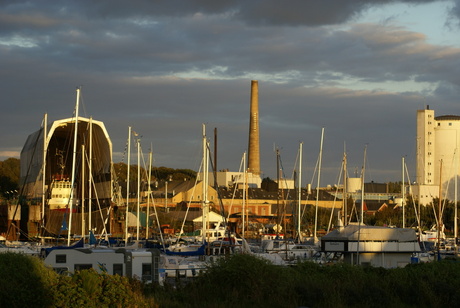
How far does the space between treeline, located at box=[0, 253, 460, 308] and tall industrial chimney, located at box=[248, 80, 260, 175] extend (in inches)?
5001

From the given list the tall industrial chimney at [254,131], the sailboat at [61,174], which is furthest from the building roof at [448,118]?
the sailboat at [61,174]

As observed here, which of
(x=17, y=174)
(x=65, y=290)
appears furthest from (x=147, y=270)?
(x=17, y=174)

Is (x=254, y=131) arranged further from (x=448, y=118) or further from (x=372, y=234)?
(x=372, y=234)

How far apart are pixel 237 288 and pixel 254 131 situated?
132701 millimetres

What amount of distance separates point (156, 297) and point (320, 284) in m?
6.85

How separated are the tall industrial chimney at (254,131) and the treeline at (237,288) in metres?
127

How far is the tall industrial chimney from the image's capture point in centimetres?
16400

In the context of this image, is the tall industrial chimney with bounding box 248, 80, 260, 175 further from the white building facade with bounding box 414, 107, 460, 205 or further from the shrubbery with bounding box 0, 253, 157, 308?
the shrubbery with bounding box 0, 253, 157, 308

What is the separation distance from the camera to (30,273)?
3038 cm

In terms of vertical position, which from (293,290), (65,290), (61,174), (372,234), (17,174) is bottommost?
(293,290)

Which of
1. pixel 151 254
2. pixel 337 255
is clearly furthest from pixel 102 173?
pixel 151 254

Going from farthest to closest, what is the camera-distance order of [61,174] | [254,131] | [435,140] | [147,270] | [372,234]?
[435,140]
[254,131]
[61,174]
[372,234]
[147,270]

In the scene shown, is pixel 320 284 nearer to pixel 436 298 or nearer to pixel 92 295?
pixel 436 298

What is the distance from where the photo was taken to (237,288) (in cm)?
3234
